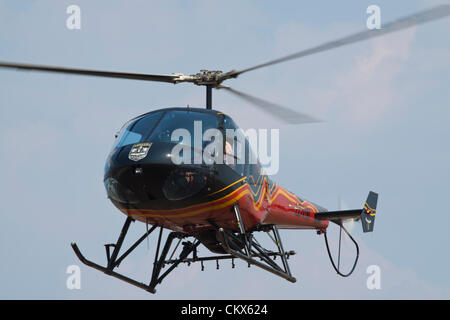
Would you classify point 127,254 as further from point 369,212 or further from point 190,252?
point 369,212

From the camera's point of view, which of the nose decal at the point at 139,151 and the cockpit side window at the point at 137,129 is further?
the cockpit side window at the point at 137,129

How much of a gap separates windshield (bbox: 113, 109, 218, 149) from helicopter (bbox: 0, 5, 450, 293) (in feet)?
0.07

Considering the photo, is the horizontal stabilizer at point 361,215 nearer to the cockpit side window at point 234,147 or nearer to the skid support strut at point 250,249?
the skid support strut at point 250,249

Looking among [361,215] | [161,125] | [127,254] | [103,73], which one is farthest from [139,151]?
[361,215]

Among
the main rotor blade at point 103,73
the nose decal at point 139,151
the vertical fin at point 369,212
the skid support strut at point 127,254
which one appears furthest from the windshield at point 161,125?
the vertical fin at point 369,212

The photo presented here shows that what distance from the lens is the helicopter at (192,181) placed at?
13883 mm

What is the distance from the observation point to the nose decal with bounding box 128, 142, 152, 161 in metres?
13.8

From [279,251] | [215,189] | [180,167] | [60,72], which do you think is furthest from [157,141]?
[279,251]

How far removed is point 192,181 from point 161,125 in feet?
4.42

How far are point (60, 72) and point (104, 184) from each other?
8.33 feet

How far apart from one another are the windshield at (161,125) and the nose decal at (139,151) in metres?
0.13

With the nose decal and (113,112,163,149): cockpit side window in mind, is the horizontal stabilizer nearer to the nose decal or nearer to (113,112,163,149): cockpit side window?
(113,112,163,149): cockpit side window

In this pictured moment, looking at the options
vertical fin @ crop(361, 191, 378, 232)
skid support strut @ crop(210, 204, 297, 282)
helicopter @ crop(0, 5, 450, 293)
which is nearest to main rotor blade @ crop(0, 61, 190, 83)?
helicopter @ crop(0, 5, 450, 293)

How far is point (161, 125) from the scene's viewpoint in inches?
566
